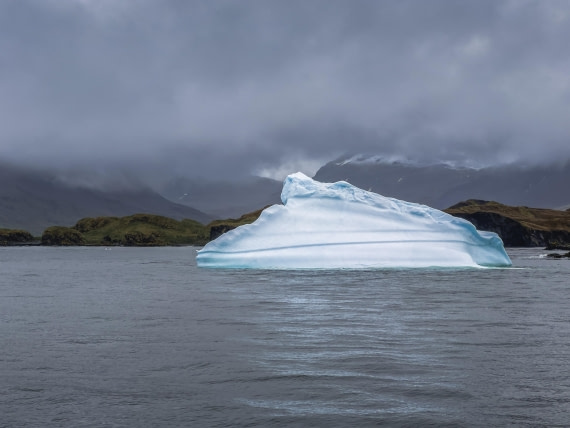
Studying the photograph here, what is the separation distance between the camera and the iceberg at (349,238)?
2873 centimetres

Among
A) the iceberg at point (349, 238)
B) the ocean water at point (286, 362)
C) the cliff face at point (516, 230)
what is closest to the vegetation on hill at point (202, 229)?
the cliff face at point (516, 230)

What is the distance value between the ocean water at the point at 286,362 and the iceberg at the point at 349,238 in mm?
9424

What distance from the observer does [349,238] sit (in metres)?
29.2

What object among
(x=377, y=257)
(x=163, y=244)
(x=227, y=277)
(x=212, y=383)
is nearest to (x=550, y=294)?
(x=377, y=257)

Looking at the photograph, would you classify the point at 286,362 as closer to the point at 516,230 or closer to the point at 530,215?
the point at 516,230

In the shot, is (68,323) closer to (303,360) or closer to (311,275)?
(303,360)

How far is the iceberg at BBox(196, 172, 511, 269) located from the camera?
2873 centimetres

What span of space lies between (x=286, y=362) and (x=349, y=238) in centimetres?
1973

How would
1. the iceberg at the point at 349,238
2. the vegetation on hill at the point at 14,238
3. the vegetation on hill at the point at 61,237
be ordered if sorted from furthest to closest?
1. the vegetation on hill at the point at 14,238
2. the vegetation on hill at the point at 61,237
3. the iceberg at the point at 349,238

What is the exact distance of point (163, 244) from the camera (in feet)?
486

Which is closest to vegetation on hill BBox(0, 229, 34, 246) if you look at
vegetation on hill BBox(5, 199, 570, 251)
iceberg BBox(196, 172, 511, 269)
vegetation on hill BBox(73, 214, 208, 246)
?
vegetation on hill BBox(5, 199, 570, 251)

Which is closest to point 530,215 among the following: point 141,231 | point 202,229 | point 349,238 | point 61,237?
point 202,229

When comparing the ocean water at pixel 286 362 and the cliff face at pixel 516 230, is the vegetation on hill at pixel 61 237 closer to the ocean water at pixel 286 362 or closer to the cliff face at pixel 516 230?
the cliff face at pixel 516 230

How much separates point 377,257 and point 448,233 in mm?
3916
